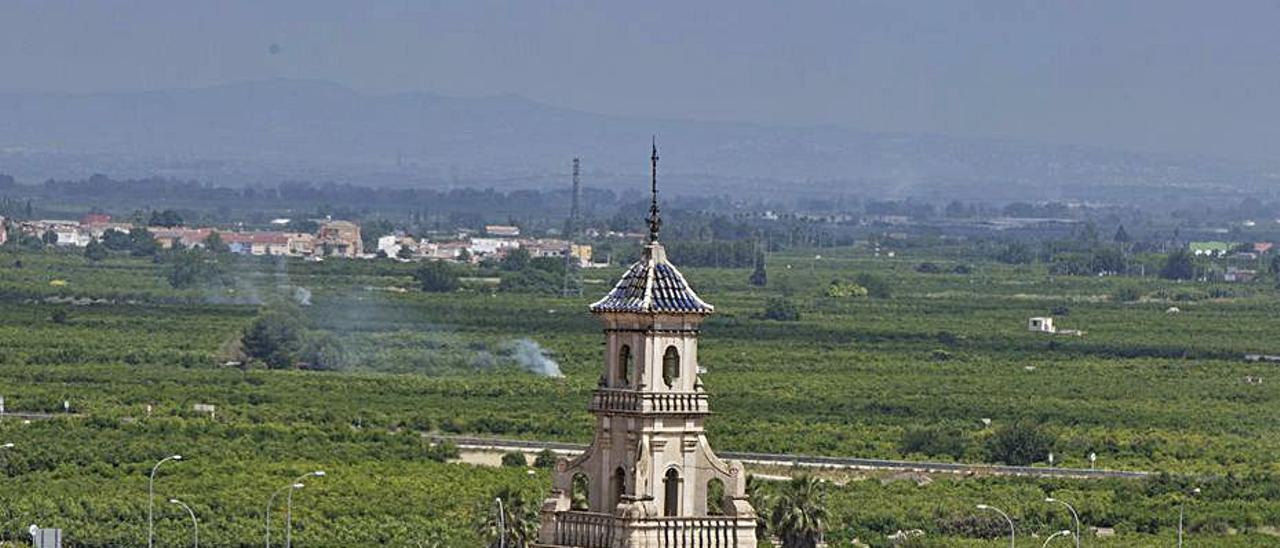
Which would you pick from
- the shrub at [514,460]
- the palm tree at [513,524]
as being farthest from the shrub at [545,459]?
the palm tree at [513,524]

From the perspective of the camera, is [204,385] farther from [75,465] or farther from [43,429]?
[75,465]

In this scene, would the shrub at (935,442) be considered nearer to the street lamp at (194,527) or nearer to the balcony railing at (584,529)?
the street lamp at (194,527)

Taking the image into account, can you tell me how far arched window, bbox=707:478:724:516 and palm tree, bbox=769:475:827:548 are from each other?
107 ft

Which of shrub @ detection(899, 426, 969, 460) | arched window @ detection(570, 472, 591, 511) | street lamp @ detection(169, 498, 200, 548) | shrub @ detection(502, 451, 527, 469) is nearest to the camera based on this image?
arched window @ detection(570, 472, 591, 511)

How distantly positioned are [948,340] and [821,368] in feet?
75.3

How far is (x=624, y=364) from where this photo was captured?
2603cm

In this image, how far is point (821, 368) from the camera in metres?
144

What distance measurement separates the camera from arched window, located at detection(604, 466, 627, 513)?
26.0 metres

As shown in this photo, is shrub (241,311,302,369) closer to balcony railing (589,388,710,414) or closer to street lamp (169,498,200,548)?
street lamp (169,498,200,548)

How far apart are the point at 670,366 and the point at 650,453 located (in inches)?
25.4

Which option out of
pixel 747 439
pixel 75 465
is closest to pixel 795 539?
pixel 75 465

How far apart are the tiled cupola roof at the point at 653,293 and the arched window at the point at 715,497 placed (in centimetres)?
116

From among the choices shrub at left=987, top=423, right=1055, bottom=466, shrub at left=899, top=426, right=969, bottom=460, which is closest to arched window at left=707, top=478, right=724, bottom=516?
shrub at left=987, top=423, right=1055, bottom=466

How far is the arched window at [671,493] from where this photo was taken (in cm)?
2586
